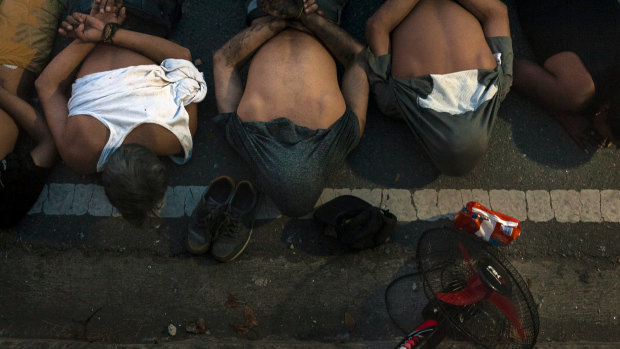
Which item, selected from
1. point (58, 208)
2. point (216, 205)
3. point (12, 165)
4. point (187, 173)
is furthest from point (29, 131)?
point (216, 205)

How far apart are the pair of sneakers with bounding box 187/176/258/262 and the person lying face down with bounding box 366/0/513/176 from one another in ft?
4.61

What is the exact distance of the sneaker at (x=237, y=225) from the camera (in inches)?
113

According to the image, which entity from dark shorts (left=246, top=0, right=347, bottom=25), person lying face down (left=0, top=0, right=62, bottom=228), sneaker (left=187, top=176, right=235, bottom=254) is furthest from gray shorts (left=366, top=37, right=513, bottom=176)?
person lying face down (left=0, top=0, right=62, bottom=228)

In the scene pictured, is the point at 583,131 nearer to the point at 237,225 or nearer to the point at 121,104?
the point at 237,225

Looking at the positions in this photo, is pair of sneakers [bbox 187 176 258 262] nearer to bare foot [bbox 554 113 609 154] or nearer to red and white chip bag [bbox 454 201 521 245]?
red and white chip bag [bbox 454 201 521 245]

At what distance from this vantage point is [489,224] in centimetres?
276

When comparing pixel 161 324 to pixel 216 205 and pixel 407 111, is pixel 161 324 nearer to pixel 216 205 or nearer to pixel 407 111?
pixel 216 205

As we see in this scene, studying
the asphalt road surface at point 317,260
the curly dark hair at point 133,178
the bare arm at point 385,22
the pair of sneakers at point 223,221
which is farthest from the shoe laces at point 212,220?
the bare arm at point 385,22

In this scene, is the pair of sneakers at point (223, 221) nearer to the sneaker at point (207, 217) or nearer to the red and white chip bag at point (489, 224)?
the sneaker at point (207, 217)

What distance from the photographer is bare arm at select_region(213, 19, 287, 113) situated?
3055 mm

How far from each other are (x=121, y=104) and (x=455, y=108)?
2.46 m

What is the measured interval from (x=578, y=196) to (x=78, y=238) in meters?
4.17

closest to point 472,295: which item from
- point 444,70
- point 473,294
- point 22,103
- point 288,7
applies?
Result: point 473,294

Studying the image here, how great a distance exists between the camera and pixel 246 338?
2.79 metres
